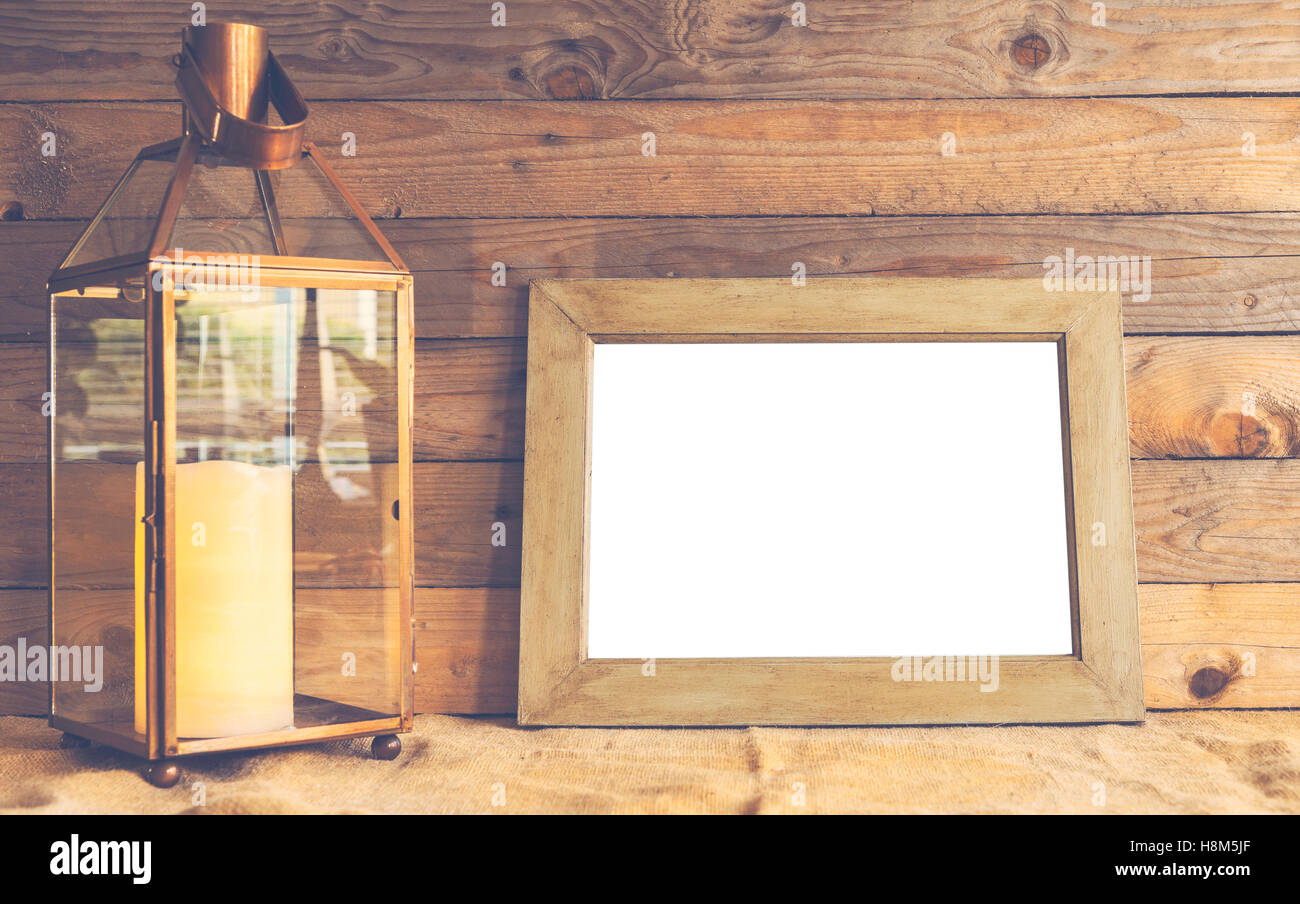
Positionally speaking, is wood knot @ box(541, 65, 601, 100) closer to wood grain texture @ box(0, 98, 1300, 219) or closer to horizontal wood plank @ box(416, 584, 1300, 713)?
wood grain texture @ box(0, 98, 1300, 219)

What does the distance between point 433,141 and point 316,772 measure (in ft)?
2.05

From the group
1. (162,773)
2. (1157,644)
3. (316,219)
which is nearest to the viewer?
(162,773)

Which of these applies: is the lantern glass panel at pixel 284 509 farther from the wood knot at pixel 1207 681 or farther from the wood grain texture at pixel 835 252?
the wood knot at pixel 1207 681

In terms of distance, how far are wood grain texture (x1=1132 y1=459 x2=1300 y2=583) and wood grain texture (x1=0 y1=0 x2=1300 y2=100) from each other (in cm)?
40

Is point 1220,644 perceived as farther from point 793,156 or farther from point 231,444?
point 231,444

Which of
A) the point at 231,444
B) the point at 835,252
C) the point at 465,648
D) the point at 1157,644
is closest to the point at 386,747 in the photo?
the point at 465,648

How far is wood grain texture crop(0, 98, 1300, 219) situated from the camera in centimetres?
99

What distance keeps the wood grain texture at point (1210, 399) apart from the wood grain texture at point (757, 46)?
0.90ft

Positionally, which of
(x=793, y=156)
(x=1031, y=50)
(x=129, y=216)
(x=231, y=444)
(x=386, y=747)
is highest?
(x=1031, y=50)

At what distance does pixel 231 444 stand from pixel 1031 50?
2.89 feet

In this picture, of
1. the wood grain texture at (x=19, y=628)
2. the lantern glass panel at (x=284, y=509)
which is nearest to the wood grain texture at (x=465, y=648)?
the lantern glass panel at (x=284, y=509)

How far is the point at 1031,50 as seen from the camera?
1.00 meters

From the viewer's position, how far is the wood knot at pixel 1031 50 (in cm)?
100

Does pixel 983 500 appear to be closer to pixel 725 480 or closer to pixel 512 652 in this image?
pixel 725 480
